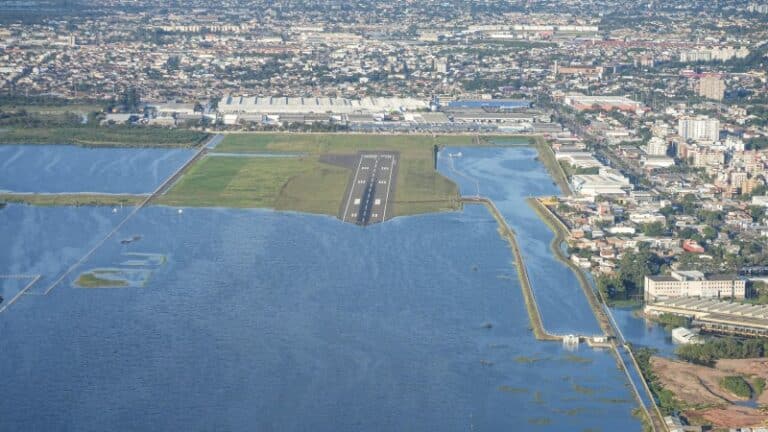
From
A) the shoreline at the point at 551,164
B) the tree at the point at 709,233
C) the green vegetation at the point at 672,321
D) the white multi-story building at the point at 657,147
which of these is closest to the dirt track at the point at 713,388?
the green vegetation at the point at 672,321

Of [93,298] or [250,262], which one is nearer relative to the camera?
[93,298]

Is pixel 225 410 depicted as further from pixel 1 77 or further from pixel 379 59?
pixel 379 59

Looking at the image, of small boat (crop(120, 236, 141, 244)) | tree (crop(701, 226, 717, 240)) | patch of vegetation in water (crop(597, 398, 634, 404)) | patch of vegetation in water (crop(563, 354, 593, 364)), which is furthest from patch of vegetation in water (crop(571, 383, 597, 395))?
small boat (crop(120, 236, 141, 244))

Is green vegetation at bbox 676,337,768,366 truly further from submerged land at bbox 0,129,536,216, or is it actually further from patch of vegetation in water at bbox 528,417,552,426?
submerged land at bbox 0,129,536,216

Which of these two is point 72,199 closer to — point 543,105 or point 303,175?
point 303,175

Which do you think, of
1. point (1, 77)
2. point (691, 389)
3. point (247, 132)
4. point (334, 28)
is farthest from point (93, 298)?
point (334, 28)

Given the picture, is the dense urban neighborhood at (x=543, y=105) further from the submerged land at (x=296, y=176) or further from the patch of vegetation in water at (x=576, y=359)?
the patch of vegetation in water at (x=576, y=359)
